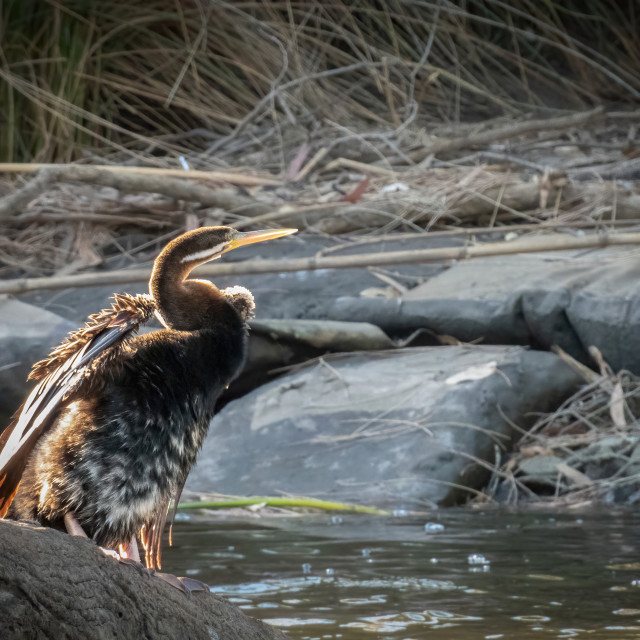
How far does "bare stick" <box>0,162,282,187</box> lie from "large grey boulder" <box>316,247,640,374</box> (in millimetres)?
1553

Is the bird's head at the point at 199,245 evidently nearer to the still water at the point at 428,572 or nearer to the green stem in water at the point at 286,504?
the still water at the point at 428,572

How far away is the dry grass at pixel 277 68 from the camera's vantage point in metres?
9.68

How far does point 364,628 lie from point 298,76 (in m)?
7.01

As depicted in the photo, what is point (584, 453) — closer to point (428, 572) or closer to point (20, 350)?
point (428, 572)

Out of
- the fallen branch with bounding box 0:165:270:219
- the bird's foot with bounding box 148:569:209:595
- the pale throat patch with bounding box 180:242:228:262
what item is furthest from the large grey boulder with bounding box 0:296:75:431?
the bird's foot with bounding box 148:569:209:595

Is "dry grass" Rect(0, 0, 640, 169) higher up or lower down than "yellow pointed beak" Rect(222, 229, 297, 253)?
lower down

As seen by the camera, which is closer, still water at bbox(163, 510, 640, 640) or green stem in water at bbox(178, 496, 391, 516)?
still water at bbox(163, 510, 640, 640)

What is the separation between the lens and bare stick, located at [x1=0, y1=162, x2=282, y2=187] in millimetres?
7613

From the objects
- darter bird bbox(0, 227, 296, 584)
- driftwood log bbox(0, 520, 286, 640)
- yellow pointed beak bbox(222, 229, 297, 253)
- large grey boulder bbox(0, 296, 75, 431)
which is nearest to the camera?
driftwood log bbox(0, 520, 286, 640)

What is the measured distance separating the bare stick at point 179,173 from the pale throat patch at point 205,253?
428 cm

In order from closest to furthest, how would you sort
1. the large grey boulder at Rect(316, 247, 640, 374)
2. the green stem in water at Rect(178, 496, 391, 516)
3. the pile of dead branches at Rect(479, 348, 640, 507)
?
the green stem in water at Rect(178, 496, 391, 516) → the pile of dead branches at Rect(479, 348, 640, 507) → the large grey boulder at Rect(316, 247, 640, 374)

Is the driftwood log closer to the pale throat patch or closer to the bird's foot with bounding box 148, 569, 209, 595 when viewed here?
the bird's foot with bounding box 148, 569, 209, 595

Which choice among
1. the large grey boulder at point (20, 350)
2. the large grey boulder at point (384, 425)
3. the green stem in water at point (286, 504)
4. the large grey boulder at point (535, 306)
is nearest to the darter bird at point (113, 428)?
the green stem in water at point (286, 504)

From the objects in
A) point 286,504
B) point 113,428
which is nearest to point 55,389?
point 113,428
